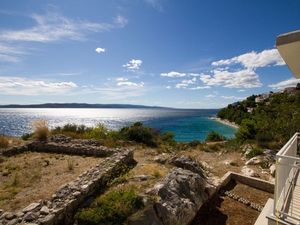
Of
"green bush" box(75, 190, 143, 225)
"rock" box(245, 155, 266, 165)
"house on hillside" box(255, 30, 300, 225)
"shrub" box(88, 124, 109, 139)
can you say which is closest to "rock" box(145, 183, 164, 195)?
"green bush" box(75, 190, 143, 225)

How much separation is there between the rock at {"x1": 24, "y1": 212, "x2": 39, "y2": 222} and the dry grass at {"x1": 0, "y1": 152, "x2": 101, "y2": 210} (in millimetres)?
1196

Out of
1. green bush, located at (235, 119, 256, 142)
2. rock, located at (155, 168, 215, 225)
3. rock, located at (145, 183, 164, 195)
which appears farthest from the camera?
green bush, located at (235, 119, 256, 142)

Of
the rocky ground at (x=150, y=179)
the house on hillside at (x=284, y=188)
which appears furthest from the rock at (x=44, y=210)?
the house on hillside at (x=284, y=188)

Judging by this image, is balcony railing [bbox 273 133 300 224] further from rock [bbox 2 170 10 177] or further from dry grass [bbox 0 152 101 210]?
rock [bbox 2 170 10 177]

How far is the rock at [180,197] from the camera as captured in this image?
6254 millimetres

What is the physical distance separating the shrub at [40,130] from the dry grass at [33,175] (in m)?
2.51

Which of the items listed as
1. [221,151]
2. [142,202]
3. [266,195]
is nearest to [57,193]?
[142,202]

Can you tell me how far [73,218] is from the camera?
6.12m

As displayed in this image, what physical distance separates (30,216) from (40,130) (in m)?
10.9

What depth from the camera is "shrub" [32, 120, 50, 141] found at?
49.6 ft

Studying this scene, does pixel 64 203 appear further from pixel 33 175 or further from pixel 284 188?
pixel 284 188

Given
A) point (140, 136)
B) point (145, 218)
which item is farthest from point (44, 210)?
point (140, 136)

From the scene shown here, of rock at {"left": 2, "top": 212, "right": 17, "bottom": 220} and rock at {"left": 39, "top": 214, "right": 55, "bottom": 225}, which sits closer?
rock at {"left": 39, "top": 214, "right": 55, "bottom": 225}

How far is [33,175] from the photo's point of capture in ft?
29.7
